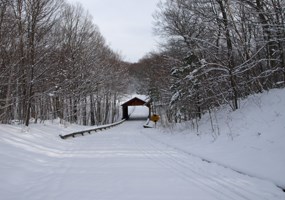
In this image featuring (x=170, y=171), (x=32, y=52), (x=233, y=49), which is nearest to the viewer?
(x=170, y=171)

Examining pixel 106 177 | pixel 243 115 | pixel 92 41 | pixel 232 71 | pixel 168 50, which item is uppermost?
pixel 92 41

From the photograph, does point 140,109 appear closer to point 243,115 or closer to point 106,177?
point 243,115

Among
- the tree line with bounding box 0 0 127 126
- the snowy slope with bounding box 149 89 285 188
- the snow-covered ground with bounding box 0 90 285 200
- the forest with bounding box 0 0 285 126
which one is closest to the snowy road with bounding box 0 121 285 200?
the snow-covered ground with bounding box 0 90 285 200

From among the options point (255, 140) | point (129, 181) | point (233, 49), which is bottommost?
point (129, 181)

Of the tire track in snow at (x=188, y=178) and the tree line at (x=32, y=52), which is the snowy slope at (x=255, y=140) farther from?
the tree line at (x=32, y=52)

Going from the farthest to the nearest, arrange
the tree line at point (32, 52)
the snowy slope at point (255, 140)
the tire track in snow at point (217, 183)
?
the tree line at point (32, 52)
the snowy slope at point (255, 140)
the tire track in snow at point (217, 183)

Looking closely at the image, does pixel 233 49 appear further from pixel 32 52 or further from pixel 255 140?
pixel 32 52

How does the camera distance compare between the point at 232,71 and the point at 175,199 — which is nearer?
the point at 175,199

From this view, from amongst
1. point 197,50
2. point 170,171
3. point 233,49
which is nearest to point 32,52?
point 197,50

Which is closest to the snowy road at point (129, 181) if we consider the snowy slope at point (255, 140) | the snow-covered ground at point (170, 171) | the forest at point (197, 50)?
the snow-covered ground at point (170, 171)

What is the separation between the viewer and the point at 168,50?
26.5 meters

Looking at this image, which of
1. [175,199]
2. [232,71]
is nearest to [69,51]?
[232,71]

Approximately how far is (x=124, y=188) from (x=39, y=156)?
5407 millimetres

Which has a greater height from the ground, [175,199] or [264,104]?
[264,104]
